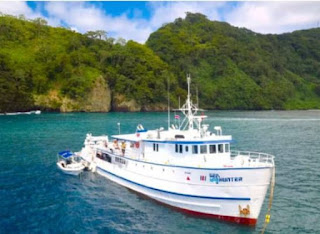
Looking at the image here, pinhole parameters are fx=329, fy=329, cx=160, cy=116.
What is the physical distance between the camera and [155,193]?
25906 millimetres

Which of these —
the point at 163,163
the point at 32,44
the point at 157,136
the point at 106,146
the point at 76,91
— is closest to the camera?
the point at 163,163

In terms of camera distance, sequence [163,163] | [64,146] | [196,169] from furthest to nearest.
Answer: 1. [64,146]
2. [163,163]
3. [196,169]

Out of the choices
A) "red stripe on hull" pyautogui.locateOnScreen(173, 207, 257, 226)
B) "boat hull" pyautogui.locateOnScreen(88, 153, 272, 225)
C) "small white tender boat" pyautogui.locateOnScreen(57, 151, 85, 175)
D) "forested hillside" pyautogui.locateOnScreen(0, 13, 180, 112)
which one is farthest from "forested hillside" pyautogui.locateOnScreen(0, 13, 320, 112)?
"red stripe on hull" pyautogui.locateOnScreen(173, 207, 257, 226)

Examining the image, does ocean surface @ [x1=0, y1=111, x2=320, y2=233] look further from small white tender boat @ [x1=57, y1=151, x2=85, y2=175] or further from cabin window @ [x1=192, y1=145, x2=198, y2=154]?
cabin window @ [x1=192, y1=145, x2=198, y2=154]

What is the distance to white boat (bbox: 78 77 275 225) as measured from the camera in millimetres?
21500

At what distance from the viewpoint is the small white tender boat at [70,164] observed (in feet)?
114

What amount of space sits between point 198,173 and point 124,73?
12945 centimetres

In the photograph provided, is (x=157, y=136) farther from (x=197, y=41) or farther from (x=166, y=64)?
(x=197, y=41)

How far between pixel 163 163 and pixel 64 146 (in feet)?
93.5

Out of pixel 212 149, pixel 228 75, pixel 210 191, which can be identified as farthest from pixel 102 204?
pixel 228 75

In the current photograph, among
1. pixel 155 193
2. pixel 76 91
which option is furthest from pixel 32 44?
pixel 155 193

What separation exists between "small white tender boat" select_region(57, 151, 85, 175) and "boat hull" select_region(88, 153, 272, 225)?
11.0 meters

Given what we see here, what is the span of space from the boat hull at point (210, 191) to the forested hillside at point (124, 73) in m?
106

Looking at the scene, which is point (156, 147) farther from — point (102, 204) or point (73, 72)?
point (73, 72)
